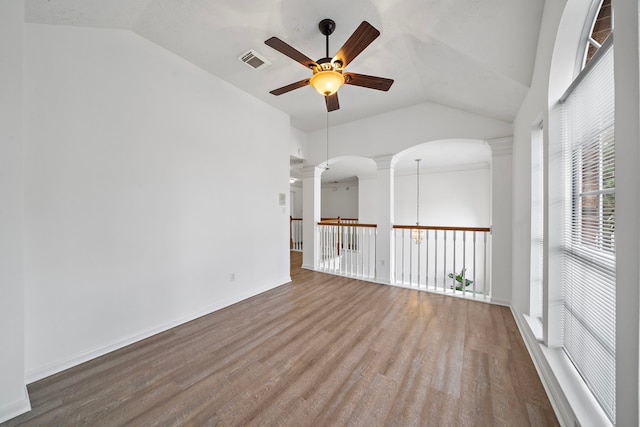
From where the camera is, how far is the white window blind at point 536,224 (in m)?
2.25

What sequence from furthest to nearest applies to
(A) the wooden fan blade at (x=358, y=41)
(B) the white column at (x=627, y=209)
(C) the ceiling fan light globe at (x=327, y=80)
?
(C) the ceiling fan light globe at (x=327, y=80) → (A) the wooden fan blade at (x=358, y=41) → (B) the white column at (x=627, y=209)

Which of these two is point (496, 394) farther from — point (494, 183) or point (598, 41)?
point (494, 183)

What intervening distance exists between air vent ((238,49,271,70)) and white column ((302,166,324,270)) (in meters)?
2.38

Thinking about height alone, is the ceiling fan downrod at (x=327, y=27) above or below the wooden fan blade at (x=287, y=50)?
above

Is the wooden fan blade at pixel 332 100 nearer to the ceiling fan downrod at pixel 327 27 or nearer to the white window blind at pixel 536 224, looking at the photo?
the ceiling fan downrod at pixel 327 27

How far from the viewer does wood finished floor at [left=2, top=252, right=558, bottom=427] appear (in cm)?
144

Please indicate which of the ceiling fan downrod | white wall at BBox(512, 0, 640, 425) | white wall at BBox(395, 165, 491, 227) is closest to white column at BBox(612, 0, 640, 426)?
white wall at BBox(512, 0, 640, 425)

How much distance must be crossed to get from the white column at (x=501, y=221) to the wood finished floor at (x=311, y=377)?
0.47m

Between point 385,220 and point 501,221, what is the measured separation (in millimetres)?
1610

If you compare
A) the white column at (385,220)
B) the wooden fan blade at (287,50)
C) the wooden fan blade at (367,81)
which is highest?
the wooden fan blade at (287,50)

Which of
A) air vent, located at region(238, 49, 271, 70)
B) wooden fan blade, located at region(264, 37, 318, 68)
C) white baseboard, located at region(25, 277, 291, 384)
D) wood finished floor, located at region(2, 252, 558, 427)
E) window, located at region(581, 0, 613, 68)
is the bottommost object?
wood finished floor, located at region(2, 252, 558, 427)

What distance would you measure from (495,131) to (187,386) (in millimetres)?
4366

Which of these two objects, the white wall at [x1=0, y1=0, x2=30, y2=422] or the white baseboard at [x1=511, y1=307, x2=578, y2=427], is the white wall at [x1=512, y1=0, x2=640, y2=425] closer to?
the white baseboard at [x1=511, y1=307, x2=578, y2=427]

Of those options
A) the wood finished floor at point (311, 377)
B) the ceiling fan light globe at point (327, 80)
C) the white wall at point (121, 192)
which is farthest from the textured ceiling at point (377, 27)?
the wood finished floor at point (311, 377)
